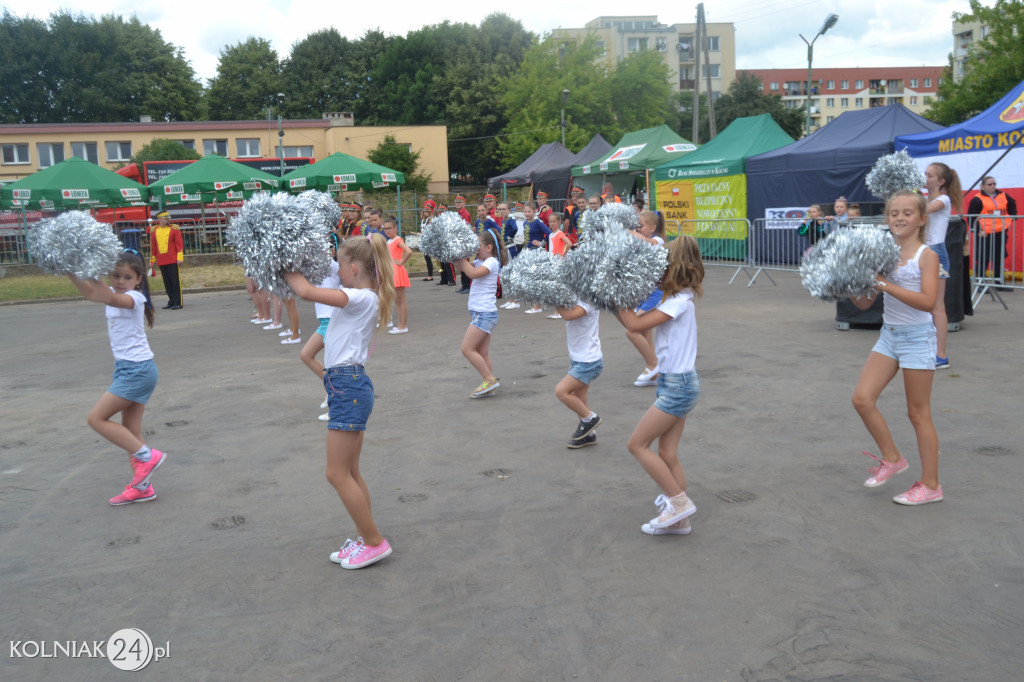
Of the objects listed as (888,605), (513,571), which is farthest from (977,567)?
(513,571)

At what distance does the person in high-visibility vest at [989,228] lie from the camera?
12.0 metres

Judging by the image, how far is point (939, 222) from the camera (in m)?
7.80

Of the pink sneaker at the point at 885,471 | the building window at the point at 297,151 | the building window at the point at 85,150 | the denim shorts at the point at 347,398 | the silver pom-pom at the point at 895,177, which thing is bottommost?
the pink sneaker at the point at 885,471

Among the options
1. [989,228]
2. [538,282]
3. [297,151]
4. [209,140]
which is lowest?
[989,228]

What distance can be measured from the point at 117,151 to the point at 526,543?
Answer: 56.2 meters

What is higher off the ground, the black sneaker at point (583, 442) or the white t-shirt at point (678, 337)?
the white t-shirt at point (678, 337)

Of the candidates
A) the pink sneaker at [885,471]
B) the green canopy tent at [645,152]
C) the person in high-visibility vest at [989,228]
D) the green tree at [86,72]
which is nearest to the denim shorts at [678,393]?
the pink sneaker at [885,471]

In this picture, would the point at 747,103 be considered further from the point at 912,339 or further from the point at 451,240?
the point at 912,339

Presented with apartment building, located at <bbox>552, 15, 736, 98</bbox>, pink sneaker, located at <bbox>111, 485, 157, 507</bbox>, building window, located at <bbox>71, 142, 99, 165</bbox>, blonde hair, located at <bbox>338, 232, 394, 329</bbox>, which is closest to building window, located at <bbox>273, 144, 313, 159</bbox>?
building window, located at <bbox>71, 142, 99, 165</bbox>

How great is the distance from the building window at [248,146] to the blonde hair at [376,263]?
54451mm

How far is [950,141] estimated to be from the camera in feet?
50.3

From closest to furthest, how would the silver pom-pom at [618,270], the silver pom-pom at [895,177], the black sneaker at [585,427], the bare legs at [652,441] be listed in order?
the silver pom-pom at [618,270]
the bare legs at [652,441]
the black sneaker at [585,427]
the silver pom-pom at [895,177]

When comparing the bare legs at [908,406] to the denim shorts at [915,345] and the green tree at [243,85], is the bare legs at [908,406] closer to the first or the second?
the denim shorts at [915,345]

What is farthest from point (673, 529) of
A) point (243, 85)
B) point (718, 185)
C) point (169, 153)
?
point (243, 85)
